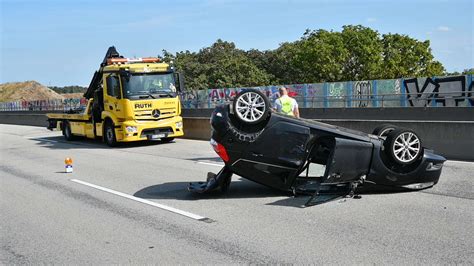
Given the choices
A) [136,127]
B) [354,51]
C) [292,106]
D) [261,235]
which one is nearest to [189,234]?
[261,235]

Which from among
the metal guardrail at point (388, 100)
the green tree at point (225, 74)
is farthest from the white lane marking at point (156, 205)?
the green tree at point (225, 74)

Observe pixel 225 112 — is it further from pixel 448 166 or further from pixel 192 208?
pixel 448 166

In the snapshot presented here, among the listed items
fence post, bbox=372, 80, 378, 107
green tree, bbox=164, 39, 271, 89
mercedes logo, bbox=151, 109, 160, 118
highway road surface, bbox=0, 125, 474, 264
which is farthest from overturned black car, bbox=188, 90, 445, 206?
green tree, bbox=164, 39, 271, 89

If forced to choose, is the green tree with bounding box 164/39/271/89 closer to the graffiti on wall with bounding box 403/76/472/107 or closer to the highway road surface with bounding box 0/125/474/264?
the graffiti on wall with bounding box 403/76/472/107

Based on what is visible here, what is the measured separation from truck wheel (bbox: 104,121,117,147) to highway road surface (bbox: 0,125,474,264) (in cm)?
778

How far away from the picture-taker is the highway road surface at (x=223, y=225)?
5.20m

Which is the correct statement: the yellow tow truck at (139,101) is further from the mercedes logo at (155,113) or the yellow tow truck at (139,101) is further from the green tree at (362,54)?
the green tree at (362,54)

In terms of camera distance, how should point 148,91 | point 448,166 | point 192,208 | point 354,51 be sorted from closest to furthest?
point 192,208 → point 448,166 → point 148,91 → point 354,51

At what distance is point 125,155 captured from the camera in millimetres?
15461

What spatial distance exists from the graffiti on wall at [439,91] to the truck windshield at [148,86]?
1673cm

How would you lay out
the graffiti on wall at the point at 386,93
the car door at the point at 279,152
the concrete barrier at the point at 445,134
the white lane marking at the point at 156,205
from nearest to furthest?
1. the white lane marking at the point at 156,205
2. the car door at the point at 279,152
3. the concrete barrier at the point at 445,134
4. the graffiti on wall at the point at 386,93

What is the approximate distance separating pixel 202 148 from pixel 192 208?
9064 mm

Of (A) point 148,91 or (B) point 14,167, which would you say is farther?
(A) point 148,91

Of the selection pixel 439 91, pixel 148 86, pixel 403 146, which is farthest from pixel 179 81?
pixel 439 91
